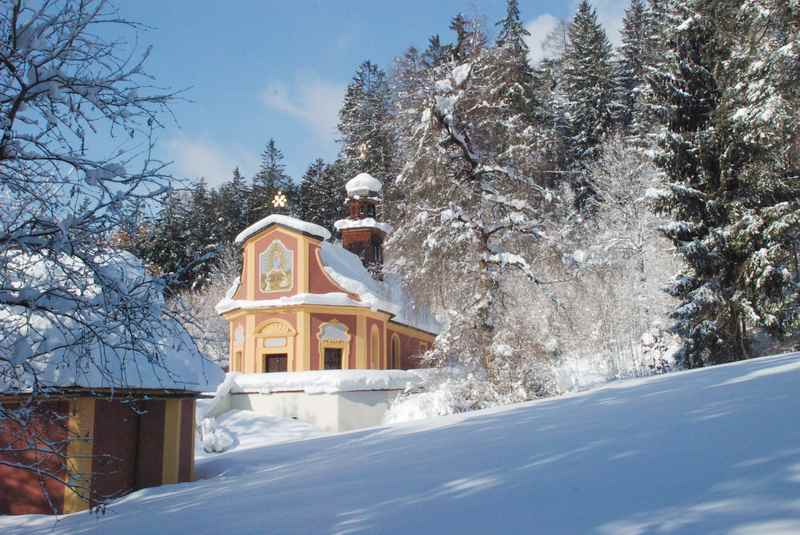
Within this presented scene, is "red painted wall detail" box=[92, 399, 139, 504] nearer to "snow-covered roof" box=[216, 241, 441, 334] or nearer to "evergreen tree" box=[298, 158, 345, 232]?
"snow-covered roof" box=[216, 241, 441, 334]

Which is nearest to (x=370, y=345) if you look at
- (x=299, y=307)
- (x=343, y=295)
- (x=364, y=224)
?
(x=343, y=295)

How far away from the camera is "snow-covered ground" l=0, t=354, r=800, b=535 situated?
11.8 ft

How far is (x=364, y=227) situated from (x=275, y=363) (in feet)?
30.0

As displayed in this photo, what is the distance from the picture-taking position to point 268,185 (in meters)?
47.8

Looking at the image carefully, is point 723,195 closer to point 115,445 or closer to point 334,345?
point 334,345

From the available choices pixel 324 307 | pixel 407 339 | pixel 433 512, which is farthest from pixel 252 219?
pixel 433 512

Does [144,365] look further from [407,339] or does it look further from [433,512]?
[407,339]

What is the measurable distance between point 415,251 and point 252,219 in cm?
3177

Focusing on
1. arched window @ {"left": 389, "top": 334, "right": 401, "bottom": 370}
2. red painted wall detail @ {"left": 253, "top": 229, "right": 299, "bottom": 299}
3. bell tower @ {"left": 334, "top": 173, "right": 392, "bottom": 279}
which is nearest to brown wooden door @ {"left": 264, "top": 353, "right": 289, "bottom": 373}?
red painted wall detail @ {"left": 253, "top": 229, "right": 299, "bottom": 299}

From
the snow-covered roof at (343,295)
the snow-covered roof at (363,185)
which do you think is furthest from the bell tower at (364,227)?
the snow-covered roof at (343,295)

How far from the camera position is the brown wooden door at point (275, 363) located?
2314cm

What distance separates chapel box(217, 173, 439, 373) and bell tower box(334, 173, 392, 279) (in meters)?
4.68

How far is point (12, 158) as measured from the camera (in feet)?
16.2

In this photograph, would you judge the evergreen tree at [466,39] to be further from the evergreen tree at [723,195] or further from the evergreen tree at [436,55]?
the evergreen tree at [723,195]
